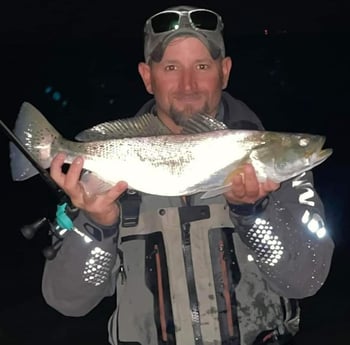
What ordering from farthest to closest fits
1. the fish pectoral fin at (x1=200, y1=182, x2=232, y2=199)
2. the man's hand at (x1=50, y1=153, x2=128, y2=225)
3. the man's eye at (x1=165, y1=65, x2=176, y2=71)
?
the man's eye at (x1=165, y1=65, x2=176, y2=71), the man's hand at (x1=50, y1=153, x2=128, y2=225), the fish pectoral fin at (x1=200, y1=182, x2=232, y2=199)

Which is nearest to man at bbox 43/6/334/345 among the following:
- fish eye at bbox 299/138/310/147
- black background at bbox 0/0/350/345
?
fish eye at bbox 299/138/310/147

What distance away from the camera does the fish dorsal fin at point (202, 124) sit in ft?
12.4

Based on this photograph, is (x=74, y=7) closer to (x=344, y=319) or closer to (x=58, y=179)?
(x=344, y=319)

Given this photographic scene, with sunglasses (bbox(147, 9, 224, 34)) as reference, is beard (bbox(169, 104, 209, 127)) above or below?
below

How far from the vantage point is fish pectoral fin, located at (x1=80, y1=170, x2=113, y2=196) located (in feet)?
12.7

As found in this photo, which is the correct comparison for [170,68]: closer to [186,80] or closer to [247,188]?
[186,80]

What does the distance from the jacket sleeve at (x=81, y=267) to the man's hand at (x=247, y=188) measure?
728 mm

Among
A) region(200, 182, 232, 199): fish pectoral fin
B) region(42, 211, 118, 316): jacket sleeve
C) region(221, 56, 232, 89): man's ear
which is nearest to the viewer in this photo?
region(200, 182, 232, 199): fish pectoral fin

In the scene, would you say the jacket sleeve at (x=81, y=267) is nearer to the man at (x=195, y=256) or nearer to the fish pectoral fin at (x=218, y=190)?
the man at (x=195, y=256)

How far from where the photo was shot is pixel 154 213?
406 cm

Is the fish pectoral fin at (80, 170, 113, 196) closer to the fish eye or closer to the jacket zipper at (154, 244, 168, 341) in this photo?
the jacket zipper at (154, 244, 168, 341)

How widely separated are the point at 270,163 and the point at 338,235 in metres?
7.63

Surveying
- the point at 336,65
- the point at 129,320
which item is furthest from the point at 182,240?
the point at 336,65

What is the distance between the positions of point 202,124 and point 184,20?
928 millimetres
